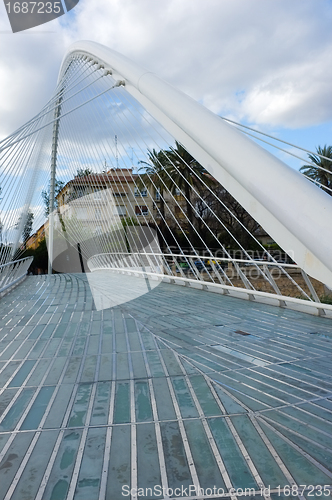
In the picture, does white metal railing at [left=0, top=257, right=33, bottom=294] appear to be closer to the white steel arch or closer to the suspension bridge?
the suspension bridge

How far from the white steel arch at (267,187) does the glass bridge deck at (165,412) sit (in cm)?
111

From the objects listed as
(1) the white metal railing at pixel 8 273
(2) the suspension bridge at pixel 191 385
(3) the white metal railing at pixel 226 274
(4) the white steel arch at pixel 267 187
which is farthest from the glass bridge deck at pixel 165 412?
(1) the white metal railing at pixel 8 273

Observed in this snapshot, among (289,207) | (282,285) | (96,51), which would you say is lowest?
(282,285)

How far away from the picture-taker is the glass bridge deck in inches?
79.2

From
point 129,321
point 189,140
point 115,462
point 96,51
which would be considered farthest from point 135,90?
point 115,462

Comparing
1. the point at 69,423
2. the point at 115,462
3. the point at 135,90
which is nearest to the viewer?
the point at 115,462

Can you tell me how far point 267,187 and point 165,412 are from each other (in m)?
1.68

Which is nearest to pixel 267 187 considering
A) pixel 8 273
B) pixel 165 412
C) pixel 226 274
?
pixel 165 412

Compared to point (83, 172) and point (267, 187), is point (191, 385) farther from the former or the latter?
point (83, 172)

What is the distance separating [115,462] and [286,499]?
91 cm

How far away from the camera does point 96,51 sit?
8625mm

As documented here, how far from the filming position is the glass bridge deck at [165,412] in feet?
6.60

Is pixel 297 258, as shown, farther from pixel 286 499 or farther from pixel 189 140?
pixel 189 140

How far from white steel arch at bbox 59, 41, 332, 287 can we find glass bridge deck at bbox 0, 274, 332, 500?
43.7 inches
